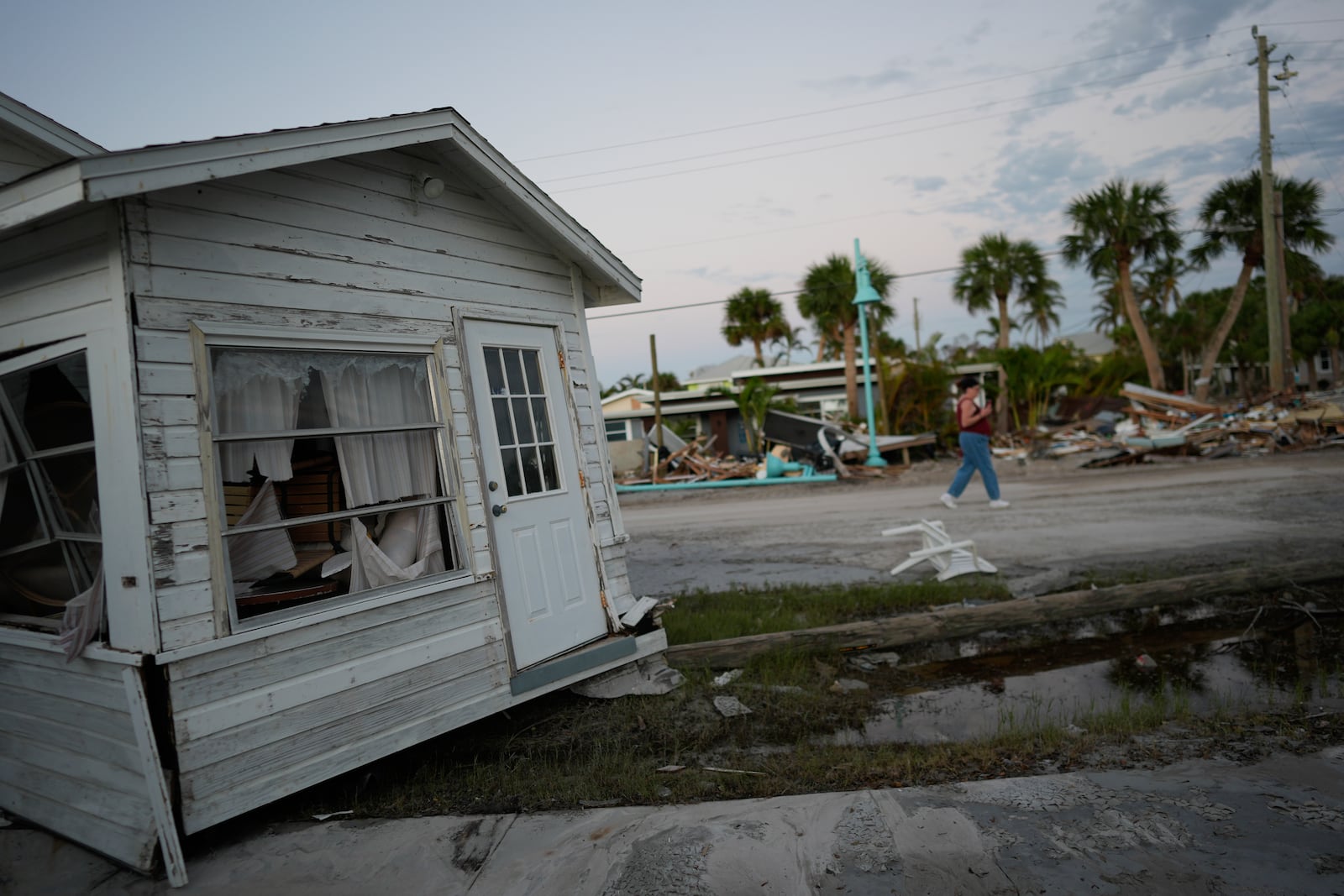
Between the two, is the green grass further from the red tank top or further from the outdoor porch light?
the red tank top

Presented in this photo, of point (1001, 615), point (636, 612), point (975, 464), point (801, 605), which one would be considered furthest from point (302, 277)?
point (975, 464)

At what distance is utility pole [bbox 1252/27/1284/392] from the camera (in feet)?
74.3

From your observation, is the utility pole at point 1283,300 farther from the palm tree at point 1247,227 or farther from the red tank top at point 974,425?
the red tank top at point 974,425

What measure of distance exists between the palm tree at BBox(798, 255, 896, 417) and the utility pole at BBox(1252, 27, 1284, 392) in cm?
1111

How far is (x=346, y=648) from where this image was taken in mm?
4305

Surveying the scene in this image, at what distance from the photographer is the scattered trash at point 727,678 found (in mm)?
5908

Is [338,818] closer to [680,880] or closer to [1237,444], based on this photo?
[680,880]

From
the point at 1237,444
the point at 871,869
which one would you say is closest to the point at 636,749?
the point at 871,869

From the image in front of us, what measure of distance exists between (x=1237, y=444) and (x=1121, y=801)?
58.5 ft

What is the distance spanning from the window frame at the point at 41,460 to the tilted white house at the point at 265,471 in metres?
0.02

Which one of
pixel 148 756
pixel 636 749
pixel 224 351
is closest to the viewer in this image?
pixel 148 756

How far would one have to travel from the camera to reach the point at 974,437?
37.4 feet

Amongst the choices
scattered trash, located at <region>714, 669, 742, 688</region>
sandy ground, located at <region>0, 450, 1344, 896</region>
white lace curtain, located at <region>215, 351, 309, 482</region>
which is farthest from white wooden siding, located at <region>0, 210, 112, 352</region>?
scattered trash, located at <region>714, 669, 742, 688</region>

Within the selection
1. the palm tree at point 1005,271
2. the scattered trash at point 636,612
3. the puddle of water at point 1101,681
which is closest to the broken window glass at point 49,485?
the scattered trash at point 636,612
